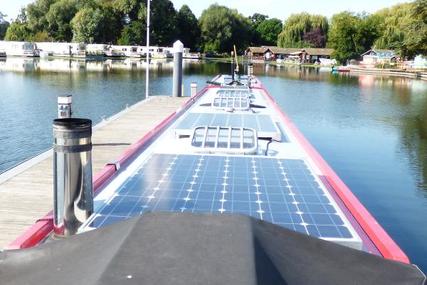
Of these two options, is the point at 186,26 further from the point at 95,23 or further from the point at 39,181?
the point at 39,181

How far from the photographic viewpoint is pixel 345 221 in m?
5.14

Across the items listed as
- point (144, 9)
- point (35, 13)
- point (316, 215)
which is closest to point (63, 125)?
point (316, 215)

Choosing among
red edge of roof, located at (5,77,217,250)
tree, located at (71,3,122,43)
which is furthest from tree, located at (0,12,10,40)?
red edge of roof, located at (5,77,217,250)

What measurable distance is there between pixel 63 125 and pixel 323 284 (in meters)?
2.90

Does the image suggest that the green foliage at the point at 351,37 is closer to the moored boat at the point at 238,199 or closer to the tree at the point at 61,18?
the tree at the point at 61,18

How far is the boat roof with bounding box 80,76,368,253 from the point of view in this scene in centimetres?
504

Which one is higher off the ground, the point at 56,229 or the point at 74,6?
the point at 74,6

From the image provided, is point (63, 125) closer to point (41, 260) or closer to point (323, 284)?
point (41, 260)

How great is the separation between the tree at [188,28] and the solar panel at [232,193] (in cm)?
9911

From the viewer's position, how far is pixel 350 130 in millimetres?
22156

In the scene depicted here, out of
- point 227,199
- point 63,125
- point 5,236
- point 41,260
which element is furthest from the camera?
point 5,236

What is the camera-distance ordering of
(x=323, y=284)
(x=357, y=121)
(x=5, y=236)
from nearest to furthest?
(x=323, y=284) < (x=5, y=236) < (x=357, y=121)

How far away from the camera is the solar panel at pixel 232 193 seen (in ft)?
16.5

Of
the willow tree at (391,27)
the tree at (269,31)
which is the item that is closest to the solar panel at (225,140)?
the willow tree at (391,27)
